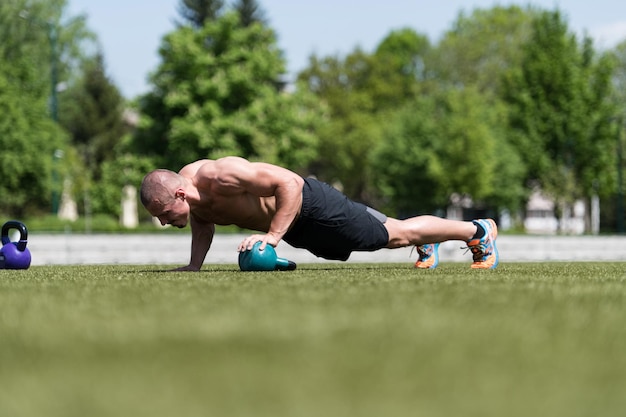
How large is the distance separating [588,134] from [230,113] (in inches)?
717

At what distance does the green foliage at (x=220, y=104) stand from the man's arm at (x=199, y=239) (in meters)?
35.3

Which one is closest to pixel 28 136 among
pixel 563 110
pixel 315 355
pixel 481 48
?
pixel 563 110

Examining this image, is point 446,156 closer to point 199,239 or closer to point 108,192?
point 108,192

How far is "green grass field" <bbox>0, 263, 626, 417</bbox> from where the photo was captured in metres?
1.91

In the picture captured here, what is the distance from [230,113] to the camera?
45719 millimetres

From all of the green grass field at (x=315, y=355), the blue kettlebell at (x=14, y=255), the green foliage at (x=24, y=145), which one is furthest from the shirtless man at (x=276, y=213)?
the green foliage at (x=24, y=145)

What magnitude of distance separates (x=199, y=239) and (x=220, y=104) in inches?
1495

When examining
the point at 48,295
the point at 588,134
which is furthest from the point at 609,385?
the point at 588,134

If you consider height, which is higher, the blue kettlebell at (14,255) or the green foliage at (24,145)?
the green foliage at (24,145)

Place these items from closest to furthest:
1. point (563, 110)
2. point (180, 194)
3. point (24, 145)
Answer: point (180, 194)
point (24, 145)
point (563, 110)

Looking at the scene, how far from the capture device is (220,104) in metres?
45.2

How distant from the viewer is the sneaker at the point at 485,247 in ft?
26.2

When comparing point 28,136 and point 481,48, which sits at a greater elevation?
point 481,48

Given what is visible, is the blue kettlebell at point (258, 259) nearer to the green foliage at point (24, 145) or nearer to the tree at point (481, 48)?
the green foliage at point (24, 145)
